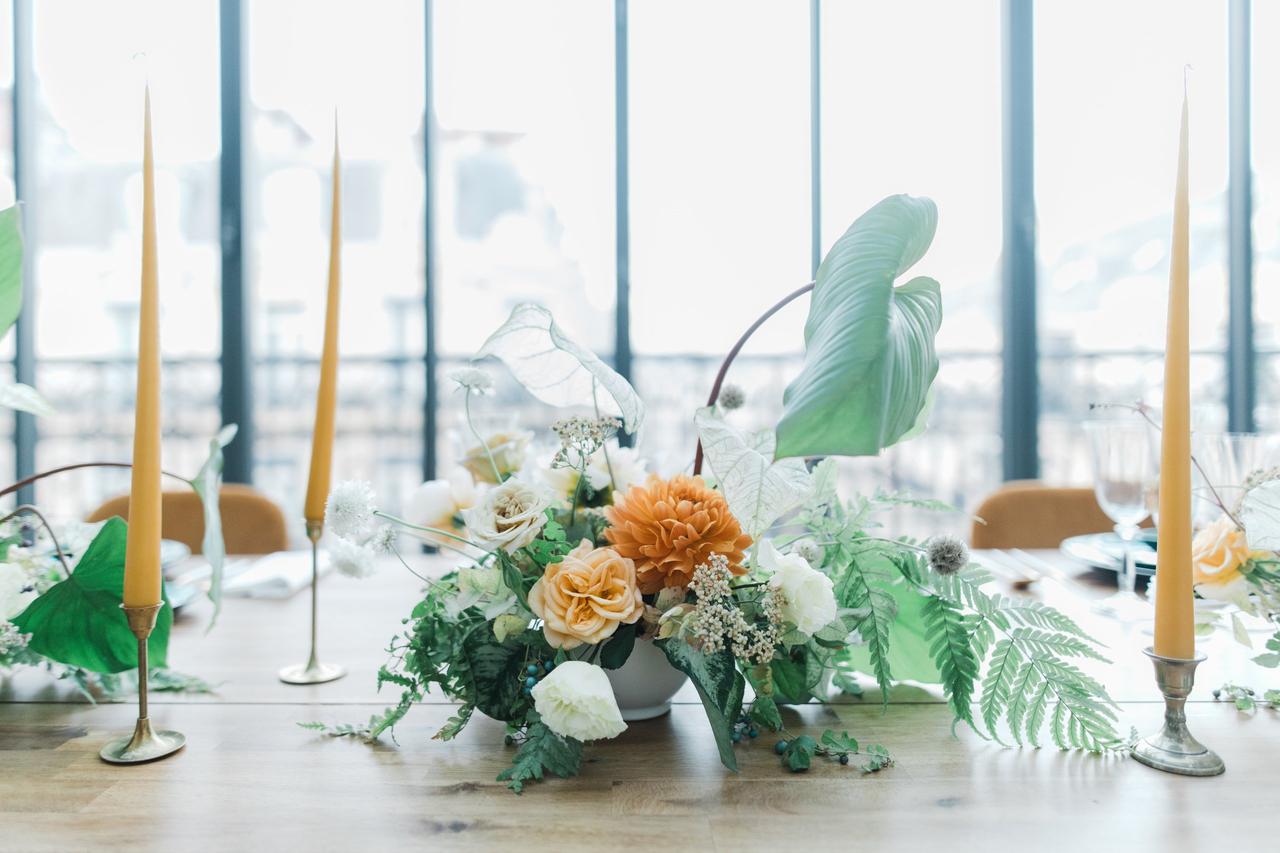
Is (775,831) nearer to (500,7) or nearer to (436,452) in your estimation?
(436,452)

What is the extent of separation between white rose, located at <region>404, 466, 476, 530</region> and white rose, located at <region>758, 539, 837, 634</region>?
294mm

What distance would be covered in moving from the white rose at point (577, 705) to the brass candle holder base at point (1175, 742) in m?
0.32

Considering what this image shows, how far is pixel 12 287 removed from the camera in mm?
677

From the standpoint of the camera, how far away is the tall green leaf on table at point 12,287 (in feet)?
2.14

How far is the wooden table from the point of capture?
46cm

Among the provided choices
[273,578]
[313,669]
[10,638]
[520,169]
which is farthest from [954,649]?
[520,169]

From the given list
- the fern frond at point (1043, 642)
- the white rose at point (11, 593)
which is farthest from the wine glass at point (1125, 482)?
the white rose at point (11, 593)

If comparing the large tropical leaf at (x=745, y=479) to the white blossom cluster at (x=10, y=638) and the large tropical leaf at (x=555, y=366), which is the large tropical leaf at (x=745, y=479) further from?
the white blossom cluster at (x=10, y=638)

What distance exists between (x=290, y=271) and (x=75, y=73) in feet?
2.97

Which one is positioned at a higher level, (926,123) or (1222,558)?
(926,123)

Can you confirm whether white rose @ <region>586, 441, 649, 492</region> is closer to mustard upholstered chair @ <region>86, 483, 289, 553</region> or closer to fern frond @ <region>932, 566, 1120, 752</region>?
fern frond @ <region>932, 566, 1120, 752</region>

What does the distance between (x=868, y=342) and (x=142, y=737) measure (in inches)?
20.8

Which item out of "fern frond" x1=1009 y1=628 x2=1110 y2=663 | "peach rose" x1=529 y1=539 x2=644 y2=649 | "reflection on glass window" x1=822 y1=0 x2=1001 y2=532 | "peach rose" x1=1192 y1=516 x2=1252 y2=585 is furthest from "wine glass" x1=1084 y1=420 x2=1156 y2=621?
"reflection on glass window" x1=822 y1=0 x2=1001 y2=532

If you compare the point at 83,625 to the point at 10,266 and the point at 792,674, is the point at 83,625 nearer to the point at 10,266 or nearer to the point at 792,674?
the point at 10,266
